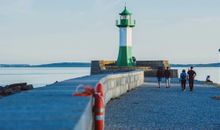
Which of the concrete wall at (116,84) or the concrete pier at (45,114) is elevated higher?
the concrete pier at (45,114)

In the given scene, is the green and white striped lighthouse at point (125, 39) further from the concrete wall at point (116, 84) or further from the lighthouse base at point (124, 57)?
the concrete wall at point (116, 84)

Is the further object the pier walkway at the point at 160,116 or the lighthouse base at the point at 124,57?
the lighthouse base at the point at 124,57

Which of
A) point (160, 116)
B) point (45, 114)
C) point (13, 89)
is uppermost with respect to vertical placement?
point (45, 114)

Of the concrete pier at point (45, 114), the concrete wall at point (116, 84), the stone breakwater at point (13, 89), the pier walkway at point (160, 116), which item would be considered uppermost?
the concrete pier at point (45, 114)

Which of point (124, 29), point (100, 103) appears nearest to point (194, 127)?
point (100, 103)

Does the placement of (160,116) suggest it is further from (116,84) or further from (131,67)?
(131,67)

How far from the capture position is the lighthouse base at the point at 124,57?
5781cm

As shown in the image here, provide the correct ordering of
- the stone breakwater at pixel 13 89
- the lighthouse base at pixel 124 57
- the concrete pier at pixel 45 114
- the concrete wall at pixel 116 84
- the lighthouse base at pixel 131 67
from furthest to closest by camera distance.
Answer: the lighthouse base at pixel 124 57 → the lighthouse base at pixel 131 67 → the stone breakwater at pixel 13 89 → the concrete wall at pixel 116 84 → the concrete pier at pixel 45 114

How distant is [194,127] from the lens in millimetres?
12938

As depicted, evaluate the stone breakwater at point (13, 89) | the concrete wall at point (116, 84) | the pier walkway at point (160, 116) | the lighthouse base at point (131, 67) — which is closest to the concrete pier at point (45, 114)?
the pier walkway at point (160, 116)

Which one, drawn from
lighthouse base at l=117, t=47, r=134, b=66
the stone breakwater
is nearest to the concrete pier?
the stone breakwater

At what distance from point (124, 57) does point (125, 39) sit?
7.00 feet

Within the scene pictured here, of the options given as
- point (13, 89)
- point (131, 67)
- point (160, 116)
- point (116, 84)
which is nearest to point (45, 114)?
point (160, 116)

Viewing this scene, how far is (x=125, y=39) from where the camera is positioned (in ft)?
192
